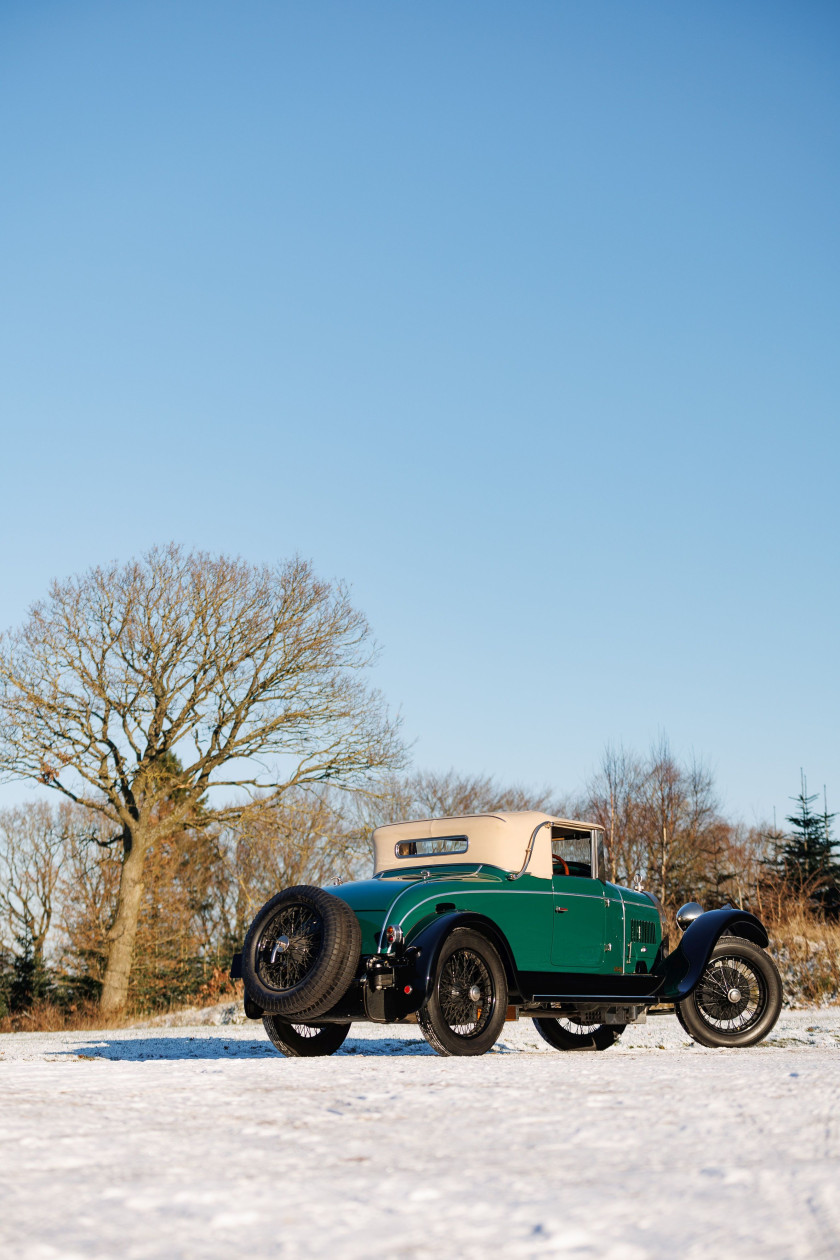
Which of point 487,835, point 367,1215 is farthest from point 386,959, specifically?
point 367,1215

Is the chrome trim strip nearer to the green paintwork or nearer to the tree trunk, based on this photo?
the green paintwork

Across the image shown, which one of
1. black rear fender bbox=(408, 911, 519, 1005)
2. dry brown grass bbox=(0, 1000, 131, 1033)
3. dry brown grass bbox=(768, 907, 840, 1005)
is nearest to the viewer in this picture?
black rear fender bbox=(408, 911, 519, 1005)

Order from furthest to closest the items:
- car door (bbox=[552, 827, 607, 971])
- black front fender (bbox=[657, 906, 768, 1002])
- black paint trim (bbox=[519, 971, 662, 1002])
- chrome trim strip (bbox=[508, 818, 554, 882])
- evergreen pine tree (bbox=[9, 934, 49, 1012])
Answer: evergreen pine tree (bbox=[9, 934, 49, 1012]) < black front fender (bbox=[657, 906, 768, 1002]) < car door (bbox=[552, 827, 607, 971]) < chrome trim strip (bbox=[508, 818, 554, 882]) < black paint trim (bbox=[519, 971, 662, 1002])

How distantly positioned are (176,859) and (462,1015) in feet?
84.1

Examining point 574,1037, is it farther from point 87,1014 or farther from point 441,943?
point 87,1014

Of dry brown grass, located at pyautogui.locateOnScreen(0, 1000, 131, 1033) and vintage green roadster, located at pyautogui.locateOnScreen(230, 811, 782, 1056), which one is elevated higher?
vintage green roadster, located at pyautogui.locateOnScreen(230, 811, 782, 1056)

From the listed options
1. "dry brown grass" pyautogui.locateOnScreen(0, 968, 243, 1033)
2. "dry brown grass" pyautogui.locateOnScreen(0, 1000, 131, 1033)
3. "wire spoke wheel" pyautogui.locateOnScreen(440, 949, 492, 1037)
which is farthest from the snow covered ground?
"dry brown grass" pyautogui.locateOnScreen(0, 1000, 131, 1033)

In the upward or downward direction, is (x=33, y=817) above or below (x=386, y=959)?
above

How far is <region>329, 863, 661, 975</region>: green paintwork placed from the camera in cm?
838

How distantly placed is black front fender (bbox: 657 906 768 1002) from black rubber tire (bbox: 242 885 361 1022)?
3283 millimetres

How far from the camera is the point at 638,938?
1026 cm

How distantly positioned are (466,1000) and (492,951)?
388 mm

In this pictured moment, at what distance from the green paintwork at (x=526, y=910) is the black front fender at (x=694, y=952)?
12.6 inches

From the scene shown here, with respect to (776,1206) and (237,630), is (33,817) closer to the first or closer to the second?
(237,630)
